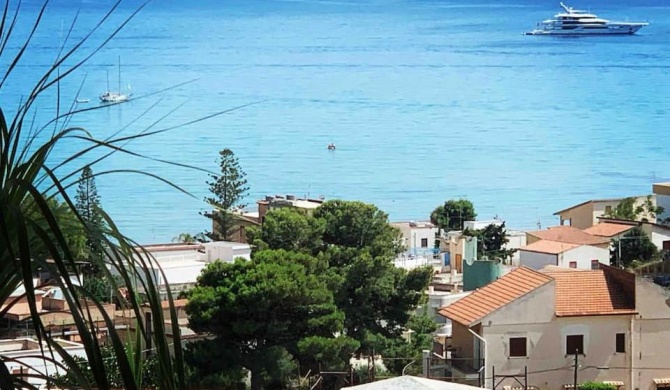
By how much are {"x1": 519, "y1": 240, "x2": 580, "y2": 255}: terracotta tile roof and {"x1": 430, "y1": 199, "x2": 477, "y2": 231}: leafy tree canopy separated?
605 cm

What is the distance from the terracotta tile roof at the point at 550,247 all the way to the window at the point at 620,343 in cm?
561

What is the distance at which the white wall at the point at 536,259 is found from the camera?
1321 cm

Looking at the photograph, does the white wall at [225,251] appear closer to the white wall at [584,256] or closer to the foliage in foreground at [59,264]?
the white wall at [584,256]

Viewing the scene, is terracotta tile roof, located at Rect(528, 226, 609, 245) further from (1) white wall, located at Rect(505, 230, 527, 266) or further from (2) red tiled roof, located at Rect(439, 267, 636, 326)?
(2) red tiled roof, located at Rect(439, 267, 636, 326)

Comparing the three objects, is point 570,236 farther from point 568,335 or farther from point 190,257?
point 568,335

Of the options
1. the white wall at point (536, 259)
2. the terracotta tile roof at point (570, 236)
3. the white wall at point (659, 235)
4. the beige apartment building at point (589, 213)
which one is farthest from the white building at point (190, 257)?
the beige apartment building at point (589, 213)

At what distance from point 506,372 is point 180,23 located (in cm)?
6893

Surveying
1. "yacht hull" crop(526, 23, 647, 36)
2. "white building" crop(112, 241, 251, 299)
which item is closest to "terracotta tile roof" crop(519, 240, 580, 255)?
"white building" crop(112, 241, 251, 299)

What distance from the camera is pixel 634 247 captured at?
45.9 ft

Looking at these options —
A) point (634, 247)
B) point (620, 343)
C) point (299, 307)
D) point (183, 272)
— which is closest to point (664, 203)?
point (634, 247)

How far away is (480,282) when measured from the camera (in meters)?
11.6

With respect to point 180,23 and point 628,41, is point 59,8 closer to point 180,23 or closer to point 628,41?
point 180,23

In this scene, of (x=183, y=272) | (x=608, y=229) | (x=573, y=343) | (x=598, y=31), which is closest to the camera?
(x=573, y=343)

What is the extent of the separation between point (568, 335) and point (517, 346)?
0.29 m
